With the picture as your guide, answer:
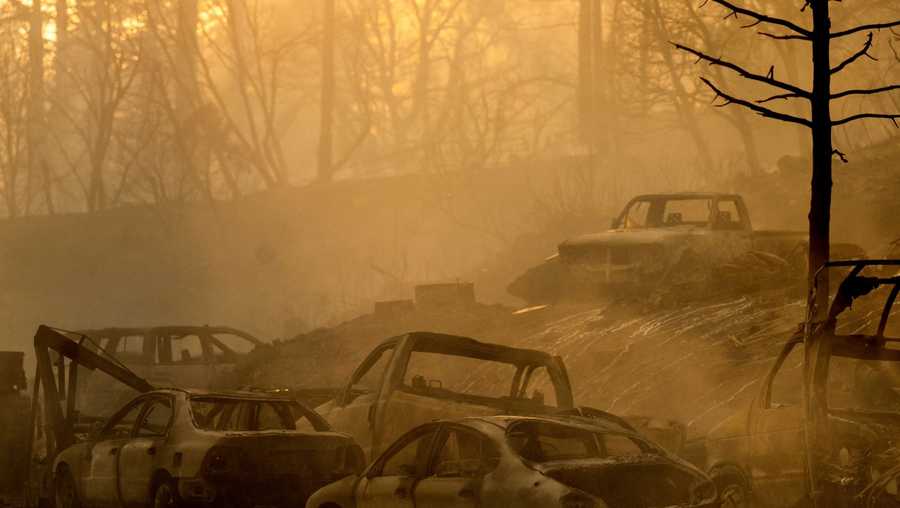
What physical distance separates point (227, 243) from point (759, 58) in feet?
72.0

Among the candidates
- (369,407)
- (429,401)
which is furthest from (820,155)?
(369,407)

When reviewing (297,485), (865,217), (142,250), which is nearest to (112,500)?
(297,485)

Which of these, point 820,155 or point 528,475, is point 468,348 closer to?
point 820,155

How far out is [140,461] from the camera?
11891 millimetres

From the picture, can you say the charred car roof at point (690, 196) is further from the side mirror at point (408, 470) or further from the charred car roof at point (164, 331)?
the side mirror at point (408, 470)

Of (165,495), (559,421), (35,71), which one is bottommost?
(165,495)

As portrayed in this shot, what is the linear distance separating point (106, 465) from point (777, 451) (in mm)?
5890

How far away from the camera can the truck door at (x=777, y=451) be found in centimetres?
1082

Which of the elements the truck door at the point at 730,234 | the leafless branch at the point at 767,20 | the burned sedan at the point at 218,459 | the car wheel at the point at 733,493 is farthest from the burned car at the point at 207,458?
the truck door at the point at 730,234

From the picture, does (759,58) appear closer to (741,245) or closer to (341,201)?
(341,201)

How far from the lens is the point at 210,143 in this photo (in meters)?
59.2

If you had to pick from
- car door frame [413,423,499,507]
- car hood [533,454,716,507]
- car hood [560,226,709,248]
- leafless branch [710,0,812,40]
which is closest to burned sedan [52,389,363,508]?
car door frame [413,423,499,507]

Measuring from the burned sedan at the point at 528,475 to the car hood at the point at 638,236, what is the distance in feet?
37.0

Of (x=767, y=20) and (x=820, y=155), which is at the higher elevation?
(x=767, y=20)
